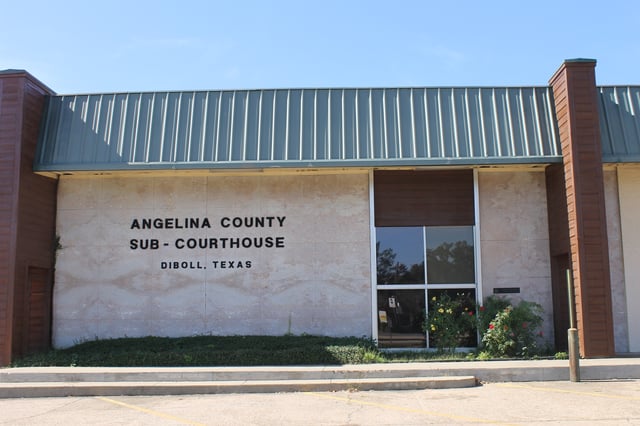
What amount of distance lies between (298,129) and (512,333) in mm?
7150

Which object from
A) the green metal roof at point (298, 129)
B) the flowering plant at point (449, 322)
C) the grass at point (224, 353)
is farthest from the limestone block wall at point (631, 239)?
the grass at point (224, 353)

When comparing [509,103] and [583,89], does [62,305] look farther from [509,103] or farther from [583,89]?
[583,89]

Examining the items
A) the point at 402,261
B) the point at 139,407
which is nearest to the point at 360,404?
the point at 139,407

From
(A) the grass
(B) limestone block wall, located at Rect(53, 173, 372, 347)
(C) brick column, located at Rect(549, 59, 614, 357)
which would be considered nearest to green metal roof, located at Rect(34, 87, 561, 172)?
(C) brick column, located at Rect(549, 59, 614, 357)

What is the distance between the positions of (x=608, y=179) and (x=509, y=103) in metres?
3.15

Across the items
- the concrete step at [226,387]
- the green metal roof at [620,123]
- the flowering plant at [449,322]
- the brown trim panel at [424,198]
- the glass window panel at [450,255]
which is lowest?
the concrete step at [226,387]

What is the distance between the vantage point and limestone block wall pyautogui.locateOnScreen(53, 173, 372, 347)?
1658 centimetres

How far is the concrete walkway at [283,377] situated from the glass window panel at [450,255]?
3229mm

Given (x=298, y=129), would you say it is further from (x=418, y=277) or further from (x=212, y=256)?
(x=418, y=277)

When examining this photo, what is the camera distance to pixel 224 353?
47.2 feet

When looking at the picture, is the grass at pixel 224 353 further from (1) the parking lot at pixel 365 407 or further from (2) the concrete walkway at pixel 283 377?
(1) the parking lot at pixel 365 407

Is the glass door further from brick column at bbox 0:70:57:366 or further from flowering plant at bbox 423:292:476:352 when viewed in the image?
brick column at bbox 0:70:57:366

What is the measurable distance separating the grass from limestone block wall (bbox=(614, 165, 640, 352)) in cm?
435

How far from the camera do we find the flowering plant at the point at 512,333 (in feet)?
48.6
